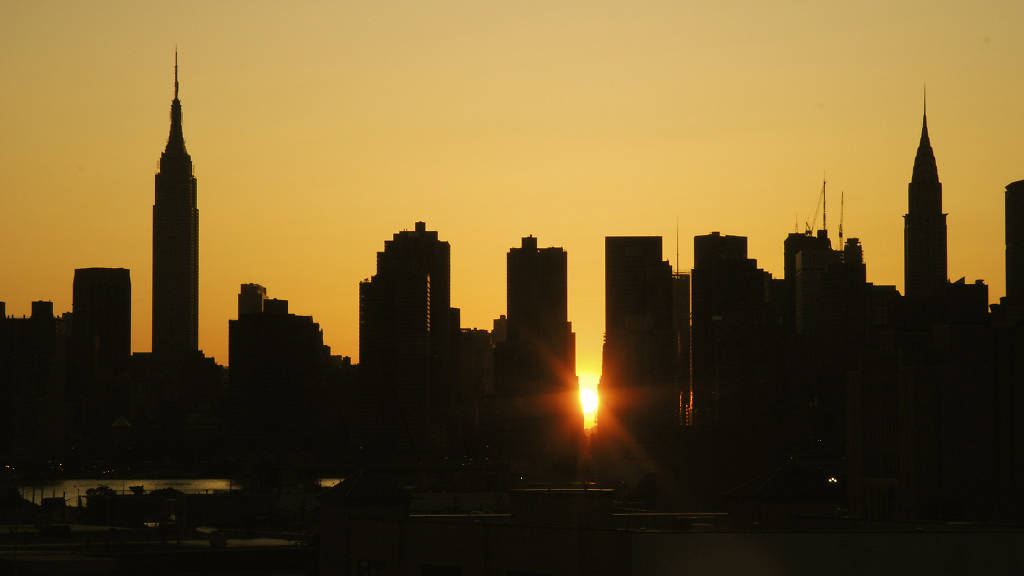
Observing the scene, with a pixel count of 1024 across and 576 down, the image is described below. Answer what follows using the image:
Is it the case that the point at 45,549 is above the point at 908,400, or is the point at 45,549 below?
below

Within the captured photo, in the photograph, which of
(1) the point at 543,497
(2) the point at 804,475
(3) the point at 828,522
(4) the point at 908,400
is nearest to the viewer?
(1) the point at 543,497

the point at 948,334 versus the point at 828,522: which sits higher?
the point at 948,334

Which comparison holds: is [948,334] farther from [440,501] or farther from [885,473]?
[440,501]

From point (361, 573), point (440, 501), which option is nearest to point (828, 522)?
point (361, 573)

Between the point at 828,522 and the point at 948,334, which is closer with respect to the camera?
the point at 828,522

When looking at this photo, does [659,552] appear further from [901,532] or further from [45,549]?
[45,549]

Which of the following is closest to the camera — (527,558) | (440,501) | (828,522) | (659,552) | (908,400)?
(659,552)

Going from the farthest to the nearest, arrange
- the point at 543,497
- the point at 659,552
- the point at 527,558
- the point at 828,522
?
the point at 828,522, the point at 543,497, the point at 527,558, the point at 659,552

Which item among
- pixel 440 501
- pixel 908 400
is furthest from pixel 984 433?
pixel 440 501

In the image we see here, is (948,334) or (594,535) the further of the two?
(948,334)
